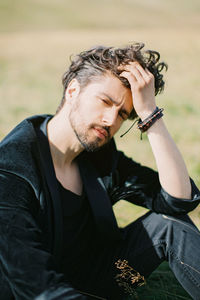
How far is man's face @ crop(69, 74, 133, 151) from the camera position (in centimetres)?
304

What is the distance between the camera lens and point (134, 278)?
2801 millimetres

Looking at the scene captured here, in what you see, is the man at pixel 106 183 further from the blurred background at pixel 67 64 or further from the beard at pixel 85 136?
the blurred background at pixel 67 64

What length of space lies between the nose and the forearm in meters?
0.31

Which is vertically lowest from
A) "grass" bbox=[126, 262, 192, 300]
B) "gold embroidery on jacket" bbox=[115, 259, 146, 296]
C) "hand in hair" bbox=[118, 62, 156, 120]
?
"grass" bbox=[126, 262, 192, 300]

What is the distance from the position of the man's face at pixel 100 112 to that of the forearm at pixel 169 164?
31 cm

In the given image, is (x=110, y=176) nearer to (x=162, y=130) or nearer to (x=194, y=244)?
(x=162, y=130)

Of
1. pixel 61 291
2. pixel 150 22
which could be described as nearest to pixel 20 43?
pixel 150 22

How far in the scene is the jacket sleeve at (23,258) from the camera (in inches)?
83.2

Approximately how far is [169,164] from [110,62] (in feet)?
3.08

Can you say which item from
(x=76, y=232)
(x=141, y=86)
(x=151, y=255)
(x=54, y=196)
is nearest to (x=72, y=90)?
(x=141, y=86)

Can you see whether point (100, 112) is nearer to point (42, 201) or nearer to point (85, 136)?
point (85, 136)

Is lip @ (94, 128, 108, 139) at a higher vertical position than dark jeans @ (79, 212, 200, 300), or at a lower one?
higher

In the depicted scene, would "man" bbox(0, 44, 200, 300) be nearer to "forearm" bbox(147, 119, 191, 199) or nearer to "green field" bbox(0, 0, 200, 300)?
"forearm" bbox(147, 119, 191, 199)

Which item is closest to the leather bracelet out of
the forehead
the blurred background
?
the forehead
